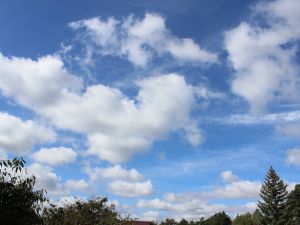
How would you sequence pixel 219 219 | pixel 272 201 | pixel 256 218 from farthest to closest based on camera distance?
pixel 219 219 < pixel 256 218 < pixel 272 201

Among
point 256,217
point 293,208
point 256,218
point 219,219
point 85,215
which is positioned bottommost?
point 85,215

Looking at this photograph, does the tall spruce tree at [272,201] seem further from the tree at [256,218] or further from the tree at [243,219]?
the tree at [243,219]

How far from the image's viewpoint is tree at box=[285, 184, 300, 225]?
8957 centimetres

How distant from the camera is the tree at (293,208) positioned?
89575 mm

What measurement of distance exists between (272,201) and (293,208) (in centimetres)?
1282

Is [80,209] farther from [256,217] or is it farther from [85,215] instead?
[256,217]

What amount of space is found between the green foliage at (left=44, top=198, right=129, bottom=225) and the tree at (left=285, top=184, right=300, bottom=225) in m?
49.5

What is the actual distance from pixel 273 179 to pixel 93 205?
168 ft

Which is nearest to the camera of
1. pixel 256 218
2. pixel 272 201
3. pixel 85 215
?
pixel 85 215

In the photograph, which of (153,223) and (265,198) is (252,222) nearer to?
(153,223)

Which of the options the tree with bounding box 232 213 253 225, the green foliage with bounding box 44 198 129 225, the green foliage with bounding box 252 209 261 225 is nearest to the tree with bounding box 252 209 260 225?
the green foliage with bounding box 252 209 261 225

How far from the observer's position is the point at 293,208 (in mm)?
101062

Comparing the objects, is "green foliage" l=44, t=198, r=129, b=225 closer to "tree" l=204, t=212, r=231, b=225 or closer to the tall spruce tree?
the tall spruce tree

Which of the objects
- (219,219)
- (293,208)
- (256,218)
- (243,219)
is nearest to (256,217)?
(256,218)
